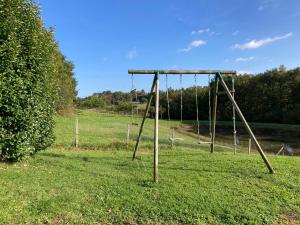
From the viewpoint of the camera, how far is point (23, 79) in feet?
34.7

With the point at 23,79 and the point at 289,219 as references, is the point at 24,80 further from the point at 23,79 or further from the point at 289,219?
the point at 289,219

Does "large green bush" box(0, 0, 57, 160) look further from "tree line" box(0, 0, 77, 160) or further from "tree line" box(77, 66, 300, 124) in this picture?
"tree line" box(77, 66, 300, 124)

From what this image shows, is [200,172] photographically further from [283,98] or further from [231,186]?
[283,98]

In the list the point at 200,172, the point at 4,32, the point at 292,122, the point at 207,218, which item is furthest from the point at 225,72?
the point at 292,122

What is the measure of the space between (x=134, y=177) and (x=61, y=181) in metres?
2.16

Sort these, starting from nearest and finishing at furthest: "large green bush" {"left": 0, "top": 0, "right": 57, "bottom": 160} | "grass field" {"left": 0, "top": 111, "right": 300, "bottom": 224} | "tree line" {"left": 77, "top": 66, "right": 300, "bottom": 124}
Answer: "grass field" {"left": 0, "top": 111, "right": 300, "bottom": 224} < "large green bush" {"left": 0, "top": 0, "right": 57, "bottom": 160} < "tree line" {"left": 77, "top": 66, "right": 300, "bottom": 124}

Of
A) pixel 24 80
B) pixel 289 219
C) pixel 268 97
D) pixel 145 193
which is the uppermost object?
pixel 268 97

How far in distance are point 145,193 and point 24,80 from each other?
4882 millimetres

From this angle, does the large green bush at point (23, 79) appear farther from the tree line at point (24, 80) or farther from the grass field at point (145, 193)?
the grass field at point (145, 193)

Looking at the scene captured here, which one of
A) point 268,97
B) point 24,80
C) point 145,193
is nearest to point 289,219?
point 145,193

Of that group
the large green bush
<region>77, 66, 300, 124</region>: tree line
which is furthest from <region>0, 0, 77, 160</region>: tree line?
<region>77, 66, 300, 124</region>: tree line

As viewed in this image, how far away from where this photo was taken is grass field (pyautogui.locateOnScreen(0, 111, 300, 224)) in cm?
760

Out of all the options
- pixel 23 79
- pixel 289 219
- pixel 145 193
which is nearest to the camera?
pixel 289 219

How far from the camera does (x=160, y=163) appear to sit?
13.1 m
